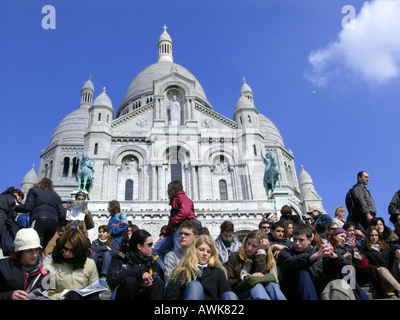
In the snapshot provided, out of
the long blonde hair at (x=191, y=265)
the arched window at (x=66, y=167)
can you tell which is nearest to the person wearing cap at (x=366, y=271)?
the long blonde hair at (x=191, y=265)

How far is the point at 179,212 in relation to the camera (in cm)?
815

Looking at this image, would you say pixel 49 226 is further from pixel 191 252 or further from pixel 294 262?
pixel 294 262

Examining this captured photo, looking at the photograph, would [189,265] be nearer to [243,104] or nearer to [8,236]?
[8,236]

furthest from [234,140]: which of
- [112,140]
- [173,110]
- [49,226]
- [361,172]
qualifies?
[49,226]

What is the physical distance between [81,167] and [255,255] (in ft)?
66.0

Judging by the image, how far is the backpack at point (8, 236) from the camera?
7617 mm

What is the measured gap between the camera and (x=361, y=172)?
38.1 feet

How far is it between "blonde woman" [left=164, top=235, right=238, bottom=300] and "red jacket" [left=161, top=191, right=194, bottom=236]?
200cm

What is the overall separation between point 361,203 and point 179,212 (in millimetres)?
5710

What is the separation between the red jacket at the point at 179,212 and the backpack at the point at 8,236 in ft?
9.87

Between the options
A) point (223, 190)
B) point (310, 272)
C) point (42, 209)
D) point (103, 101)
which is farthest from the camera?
point (103, 101)

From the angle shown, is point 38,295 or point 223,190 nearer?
point 38,295

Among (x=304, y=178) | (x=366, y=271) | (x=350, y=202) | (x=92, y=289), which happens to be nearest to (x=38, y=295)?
(x=92, y=289)
